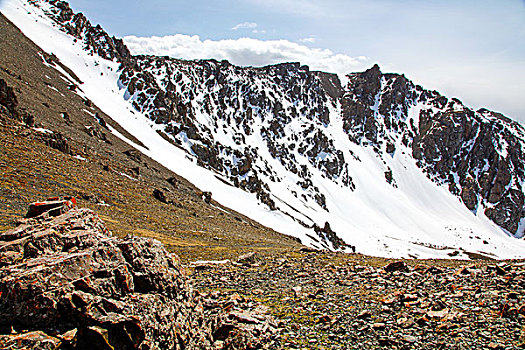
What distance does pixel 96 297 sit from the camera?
7684 millimetres

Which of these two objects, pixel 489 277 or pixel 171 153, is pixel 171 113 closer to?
pixel 171 153

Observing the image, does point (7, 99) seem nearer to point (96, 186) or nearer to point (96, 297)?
point (96, 186)

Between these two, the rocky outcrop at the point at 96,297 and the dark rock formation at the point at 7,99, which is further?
the dark rock formation at the point at 7,99

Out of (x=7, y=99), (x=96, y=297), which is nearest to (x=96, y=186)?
(x=7, y=99)

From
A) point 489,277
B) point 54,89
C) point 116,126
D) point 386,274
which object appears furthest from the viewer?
point 116,126

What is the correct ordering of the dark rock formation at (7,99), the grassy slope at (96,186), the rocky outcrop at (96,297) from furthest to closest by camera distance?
the dark rock formation at (7,99), the grassy slope at (96,186), the rocky outcrop at (96,297)

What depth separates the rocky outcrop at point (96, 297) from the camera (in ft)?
23.1

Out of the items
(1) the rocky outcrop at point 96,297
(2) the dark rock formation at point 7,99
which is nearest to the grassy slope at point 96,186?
(2) the dark rock formation at point 7,99

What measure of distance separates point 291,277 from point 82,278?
15.1m

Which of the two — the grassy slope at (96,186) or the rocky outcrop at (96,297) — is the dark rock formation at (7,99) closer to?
the grassy slope at (96,186)

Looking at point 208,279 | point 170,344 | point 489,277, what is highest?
point 489,277

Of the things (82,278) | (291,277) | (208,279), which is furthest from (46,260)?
(291,277)

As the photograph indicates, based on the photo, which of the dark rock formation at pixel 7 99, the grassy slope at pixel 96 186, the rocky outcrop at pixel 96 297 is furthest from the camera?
the dark rock formation at pixel 7 99

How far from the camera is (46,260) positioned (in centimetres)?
851
